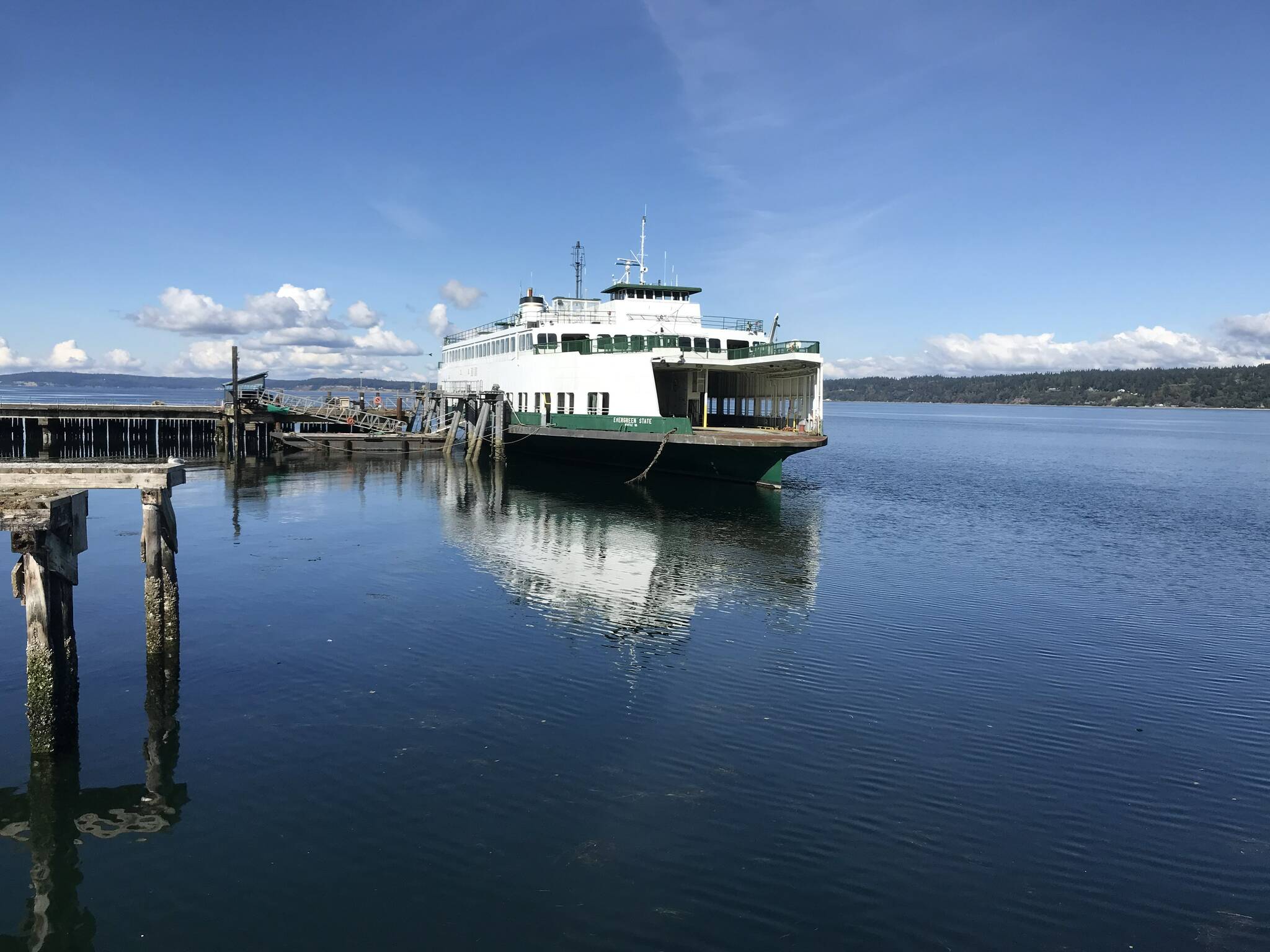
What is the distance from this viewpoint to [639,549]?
21.8m

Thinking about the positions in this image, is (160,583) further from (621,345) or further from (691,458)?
(621,345)

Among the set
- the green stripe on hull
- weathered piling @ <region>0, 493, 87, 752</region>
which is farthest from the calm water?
the green stripe on hull

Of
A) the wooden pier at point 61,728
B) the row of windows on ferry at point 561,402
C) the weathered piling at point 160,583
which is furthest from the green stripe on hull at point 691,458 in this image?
the wooden pier at point 61,728

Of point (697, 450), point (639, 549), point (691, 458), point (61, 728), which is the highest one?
point (697, 450)

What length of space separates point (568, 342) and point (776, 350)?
11921 mm

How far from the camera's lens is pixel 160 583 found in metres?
11.7

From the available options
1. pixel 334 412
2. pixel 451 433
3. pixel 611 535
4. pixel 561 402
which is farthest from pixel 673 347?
pixel 334 412

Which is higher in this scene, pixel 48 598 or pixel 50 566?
pixel 50 566

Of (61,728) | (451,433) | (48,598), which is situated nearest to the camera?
(48,598)

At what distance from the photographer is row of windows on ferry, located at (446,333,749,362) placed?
34.1 m

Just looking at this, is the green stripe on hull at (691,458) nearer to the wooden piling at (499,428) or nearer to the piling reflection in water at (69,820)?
the wooden piling at (499,428)

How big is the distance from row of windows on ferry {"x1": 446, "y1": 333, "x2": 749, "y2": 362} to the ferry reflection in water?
6.00 meters

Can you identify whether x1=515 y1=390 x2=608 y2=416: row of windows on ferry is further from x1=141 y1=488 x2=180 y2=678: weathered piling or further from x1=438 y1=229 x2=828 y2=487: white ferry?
x1=141 y1=488 x2=180 y2=678: weathered piling

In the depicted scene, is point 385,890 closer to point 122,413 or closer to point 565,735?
point 565,735
